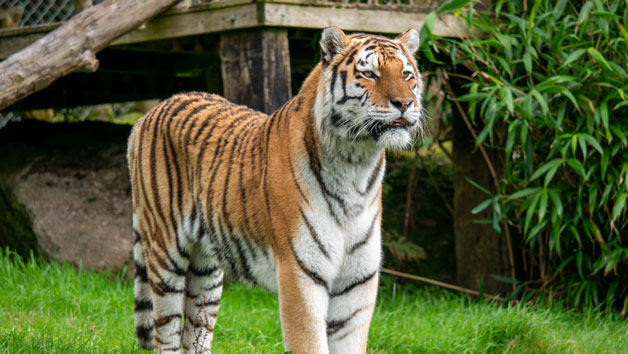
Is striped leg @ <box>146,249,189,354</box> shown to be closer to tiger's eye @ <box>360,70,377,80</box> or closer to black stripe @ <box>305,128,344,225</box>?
black stripe @ <box>305,128,344,225</box>

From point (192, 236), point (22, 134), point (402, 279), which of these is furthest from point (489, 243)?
point (22, 134)

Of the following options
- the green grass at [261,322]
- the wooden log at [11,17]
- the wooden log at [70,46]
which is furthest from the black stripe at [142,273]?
the wooden log at [11,17]

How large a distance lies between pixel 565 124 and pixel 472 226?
4.15 ft

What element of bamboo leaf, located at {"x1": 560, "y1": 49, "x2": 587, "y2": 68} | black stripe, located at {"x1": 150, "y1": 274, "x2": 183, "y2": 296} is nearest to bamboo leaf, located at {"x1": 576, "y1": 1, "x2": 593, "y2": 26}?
bamboo leaf, located at {"x1": 560, "y1": 49, "x2": 587, "y2": 68}

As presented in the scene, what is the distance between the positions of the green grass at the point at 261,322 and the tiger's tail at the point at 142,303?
0.07 meters

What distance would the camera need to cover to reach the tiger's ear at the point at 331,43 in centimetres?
335

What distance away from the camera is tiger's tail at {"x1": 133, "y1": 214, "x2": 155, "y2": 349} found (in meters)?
4.11

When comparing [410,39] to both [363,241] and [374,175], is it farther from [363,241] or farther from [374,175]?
[363,241]

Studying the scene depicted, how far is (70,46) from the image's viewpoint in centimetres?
502

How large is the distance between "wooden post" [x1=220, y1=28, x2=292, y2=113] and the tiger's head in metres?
1.43

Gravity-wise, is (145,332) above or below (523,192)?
below

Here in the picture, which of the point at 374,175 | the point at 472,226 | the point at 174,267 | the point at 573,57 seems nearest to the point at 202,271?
the point at 174,267

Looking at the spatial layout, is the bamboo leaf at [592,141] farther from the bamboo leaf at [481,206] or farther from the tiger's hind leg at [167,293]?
the tiger's hind leg at [167,293]

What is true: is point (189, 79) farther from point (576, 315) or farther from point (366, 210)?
point (366, 210)
